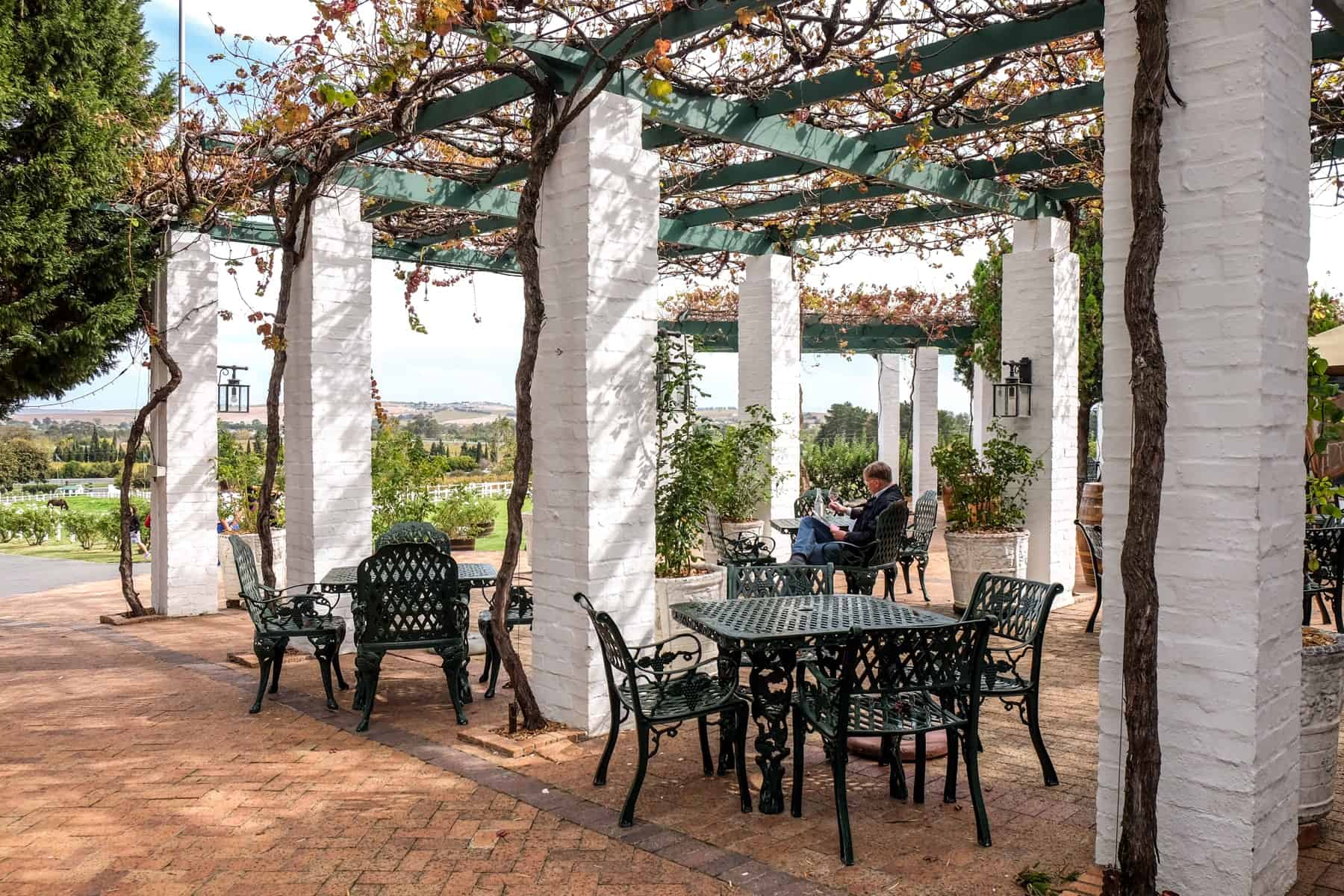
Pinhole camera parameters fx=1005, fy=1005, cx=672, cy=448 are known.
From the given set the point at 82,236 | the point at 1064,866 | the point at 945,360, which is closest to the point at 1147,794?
the point at 1064,866

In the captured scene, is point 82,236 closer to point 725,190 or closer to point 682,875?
point 725,190

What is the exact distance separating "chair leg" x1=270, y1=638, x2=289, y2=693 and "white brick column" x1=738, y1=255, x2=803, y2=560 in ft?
15.0

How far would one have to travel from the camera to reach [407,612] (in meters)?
5.14

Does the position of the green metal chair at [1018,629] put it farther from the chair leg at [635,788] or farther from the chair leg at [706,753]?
the chair leg at [635,788]

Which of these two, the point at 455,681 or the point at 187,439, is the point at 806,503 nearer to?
the point at 455,681

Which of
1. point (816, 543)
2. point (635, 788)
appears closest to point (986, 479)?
point (816, 543)

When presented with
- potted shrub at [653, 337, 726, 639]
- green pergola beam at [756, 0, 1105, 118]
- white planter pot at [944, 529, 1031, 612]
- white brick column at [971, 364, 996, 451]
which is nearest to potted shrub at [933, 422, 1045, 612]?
→ white planter pot at [944, 529, 1031, 612]

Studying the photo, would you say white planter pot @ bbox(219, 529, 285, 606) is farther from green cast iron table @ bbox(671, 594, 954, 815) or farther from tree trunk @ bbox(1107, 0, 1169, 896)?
tree trunk @ bbox(1107, 0, 1169, 896)

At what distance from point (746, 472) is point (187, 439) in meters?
4.77

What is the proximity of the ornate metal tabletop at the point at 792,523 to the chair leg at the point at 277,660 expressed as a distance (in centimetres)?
419

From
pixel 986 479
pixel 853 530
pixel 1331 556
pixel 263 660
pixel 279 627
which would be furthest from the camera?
pixel 986 479

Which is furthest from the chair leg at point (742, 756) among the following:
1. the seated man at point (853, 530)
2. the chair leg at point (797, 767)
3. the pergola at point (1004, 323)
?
the seated man at point (853, 530)

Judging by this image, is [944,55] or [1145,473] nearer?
[1145,473]

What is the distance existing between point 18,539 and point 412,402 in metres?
8.18
